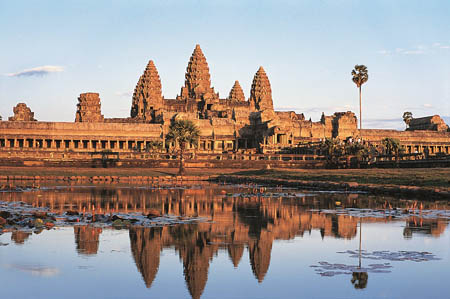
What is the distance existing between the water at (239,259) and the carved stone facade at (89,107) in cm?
16503

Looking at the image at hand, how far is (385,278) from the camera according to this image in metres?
14.2

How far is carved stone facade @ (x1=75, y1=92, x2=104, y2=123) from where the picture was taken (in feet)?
615

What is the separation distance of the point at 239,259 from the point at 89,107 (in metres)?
178

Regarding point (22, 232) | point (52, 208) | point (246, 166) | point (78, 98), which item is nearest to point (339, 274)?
point (22, 232)

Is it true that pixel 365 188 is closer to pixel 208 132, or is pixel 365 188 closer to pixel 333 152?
pixel 333 152

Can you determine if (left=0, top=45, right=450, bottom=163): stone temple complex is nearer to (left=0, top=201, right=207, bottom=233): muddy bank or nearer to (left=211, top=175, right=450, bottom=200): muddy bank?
(left=211, top=175, right=450, bottom=200): muddy bank

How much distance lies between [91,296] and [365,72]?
112613 mm

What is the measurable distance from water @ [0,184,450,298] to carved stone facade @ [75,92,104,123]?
165 metres

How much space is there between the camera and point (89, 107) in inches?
7451

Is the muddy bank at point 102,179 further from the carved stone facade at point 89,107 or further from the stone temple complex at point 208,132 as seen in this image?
the carved stone facade at point 89,107

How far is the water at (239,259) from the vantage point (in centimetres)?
1328

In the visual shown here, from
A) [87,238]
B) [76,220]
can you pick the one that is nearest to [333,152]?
[76,220]

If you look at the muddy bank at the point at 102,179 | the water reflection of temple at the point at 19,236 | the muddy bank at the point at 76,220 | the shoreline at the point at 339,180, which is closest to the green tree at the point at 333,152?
the shoreline at the point at 339,180

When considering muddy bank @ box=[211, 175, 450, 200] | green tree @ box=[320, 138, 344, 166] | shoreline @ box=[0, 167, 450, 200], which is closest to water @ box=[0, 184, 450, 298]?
muddy bank @ box=[211, 175, 450, 200]
